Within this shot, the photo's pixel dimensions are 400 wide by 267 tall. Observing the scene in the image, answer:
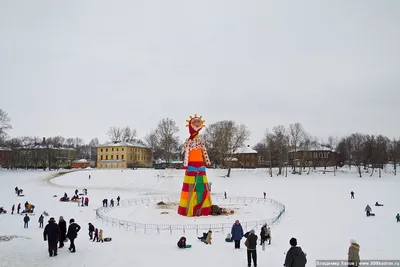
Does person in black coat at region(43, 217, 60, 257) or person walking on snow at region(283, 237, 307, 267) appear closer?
person walking on snow at region(283, 237, 307, 267)

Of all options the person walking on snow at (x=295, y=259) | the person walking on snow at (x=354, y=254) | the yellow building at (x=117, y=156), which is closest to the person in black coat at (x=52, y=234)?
the person walking on snow at (x=295, y=259)

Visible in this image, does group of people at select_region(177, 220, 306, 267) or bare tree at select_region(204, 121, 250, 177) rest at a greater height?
bare tree at select_region(204, 121, 250, 177)

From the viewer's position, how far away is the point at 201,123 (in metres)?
25.0

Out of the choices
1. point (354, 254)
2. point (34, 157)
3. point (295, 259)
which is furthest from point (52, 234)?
point (34, 157)

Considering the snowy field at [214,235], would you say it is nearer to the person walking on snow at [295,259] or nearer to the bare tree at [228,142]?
the person walking on snow at [295,259]

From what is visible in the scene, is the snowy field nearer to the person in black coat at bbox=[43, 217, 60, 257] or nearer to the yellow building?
the person in black coat at bbox=[43, 217, 60, 257]

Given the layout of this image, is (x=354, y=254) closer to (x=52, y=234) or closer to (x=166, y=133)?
(x=52, y=234)

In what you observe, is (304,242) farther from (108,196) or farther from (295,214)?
(108,196)

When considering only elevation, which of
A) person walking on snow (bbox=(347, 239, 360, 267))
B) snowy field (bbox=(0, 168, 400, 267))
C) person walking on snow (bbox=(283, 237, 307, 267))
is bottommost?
snowy field (bbox=(0, 168, 400, 267))

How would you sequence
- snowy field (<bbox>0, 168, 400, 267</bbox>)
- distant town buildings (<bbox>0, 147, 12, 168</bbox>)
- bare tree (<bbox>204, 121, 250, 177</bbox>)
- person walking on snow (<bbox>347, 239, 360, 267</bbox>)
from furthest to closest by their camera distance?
distant town buildings (<bbox>0, 147, 12, 168</bbox>) → bare tree (<bbox>204, 121, 250, 177</bbox>) → snowy field (<bbox>0, 168, 400, 267</bbox>) → person walking on snow (<bbox>347, 239, 360, 267</bbox>)

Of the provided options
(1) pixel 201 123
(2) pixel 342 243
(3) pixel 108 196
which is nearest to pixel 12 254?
(2) pixel 342 243

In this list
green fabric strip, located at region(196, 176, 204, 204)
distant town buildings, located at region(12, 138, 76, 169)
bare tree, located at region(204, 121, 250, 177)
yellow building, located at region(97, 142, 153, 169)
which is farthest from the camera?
yellow building, located at region(97, 142, 153, 169)

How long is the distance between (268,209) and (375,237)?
12.9m

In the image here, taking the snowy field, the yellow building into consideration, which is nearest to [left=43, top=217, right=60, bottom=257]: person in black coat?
the snowy field
